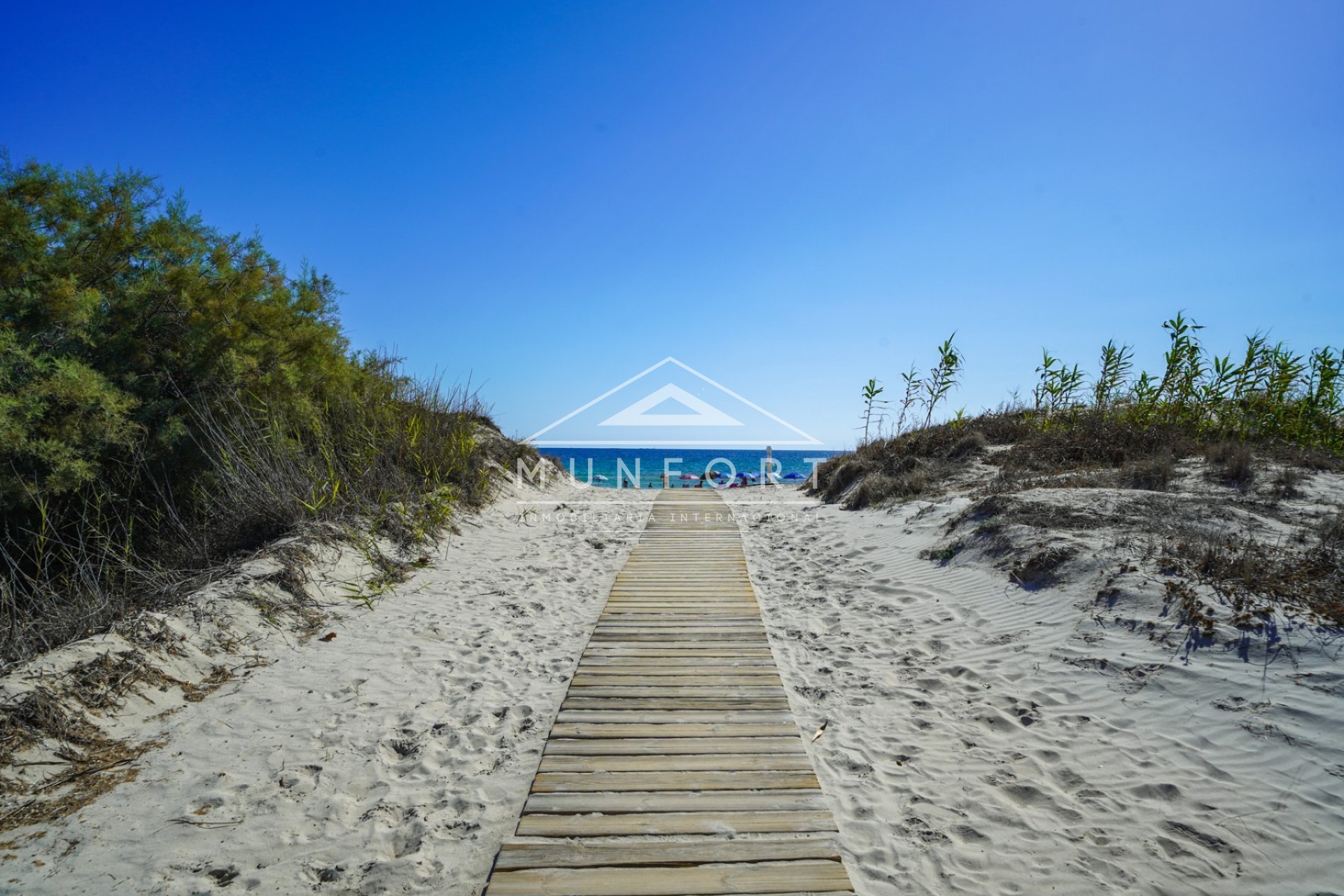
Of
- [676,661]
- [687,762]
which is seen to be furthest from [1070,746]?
[676,661]

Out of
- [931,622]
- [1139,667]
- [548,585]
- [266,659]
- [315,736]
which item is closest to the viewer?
[315,736]

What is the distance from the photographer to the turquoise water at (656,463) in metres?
23.4

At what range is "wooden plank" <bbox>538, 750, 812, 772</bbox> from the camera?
9.87 ft

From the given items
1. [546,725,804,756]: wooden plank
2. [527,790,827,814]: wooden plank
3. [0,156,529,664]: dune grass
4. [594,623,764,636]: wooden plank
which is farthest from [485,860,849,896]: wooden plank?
[0,156,529,664]: dune grass

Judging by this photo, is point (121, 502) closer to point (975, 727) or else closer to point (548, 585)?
point (548, 585)

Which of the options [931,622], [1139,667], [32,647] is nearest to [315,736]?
[32,647]

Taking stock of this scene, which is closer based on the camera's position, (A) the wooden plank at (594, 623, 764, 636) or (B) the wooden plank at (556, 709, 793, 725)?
(B) the wooden plank at (556, 709, 793, 725)

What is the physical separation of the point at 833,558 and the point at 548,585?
346cm

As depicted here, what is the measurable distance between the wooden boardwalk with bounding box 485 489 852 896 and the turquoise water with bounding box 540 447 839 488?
11.7m

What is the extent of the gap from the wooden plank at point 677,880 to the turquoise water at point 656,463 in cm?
1332

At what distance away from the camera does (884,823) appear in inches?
104

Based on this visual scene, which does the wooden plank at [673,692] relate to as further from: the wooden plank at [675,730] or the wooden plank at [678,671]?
the wooden plank at [675,730]

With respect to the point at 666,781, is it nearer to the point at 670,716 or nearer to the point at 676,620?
the point at 670,716

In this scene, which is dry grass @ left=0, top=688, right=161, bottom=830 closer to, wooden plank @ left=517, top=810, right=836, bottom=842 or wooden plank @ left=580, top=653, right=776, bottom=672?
wooden plank @ left=517, top=810, right=836, bottom=842
